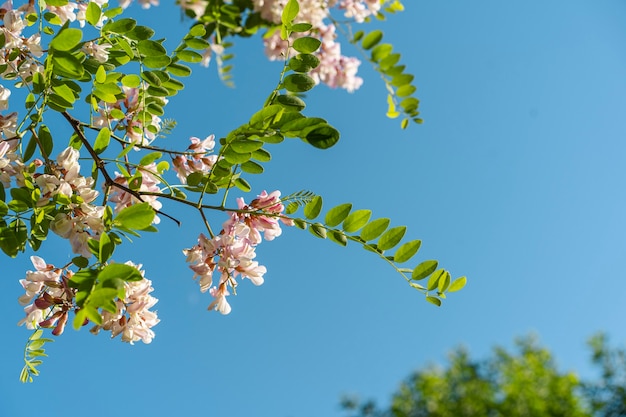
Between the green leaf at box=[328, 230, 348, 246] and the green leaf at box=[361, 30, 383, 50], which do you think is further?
the green leaf at box=[361, 30, 383, 50]

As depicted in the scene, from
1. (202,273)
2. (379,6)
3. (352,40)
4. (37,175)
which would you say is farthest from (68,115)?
(379,6)

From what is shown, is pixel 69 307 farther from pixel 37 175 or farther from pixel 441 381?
pixel 441 381

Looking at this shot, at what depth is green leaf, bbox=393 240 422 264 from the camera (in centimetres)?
101

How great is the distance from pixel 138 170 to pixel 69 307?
25cm

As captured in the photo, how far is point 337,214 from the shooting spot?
0.99 meters

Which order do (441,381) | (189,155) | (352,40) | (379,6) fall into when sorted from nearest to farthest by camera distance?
(189,155) → (352,40) → (379,6) → (441,381)

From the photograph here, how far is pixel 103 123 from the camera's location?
3.76 ft

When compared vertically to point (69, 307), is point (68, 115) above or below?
above

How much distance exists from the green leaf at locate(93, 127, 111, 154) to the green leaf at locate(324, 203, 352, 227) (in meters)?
0.38

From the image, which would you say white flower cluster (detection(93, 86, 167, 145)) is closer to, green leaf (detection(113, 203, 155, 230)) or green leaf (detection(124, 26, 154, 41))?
green leaf (detection(124, 26, 154, 41))

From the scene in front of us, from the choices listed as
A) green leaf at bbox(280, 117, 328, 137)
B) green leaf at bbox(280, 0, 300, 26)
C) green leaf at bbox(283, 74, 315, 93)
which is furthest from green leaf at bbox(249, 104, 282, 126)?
green leaf at bbox(280, 0, 300, 26)

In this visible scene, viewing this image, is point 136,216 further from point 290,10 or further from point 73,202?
point 290,10

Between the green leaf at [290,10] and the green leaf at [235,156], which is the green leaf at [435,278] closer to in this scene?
the green leaf at [235,156]

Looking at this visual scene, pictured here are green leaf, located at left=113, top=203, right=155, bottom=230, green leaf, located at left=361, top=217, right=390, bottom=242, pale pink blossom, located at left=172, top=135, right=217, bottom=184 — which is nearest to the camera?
green leaf, located at left=113, top=203, right=155, bottom=230
